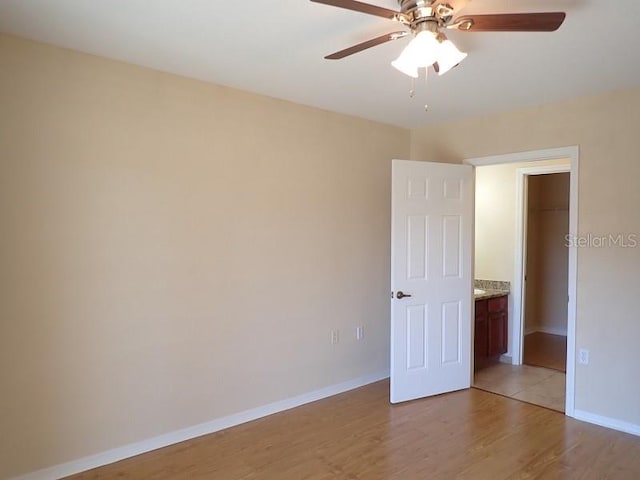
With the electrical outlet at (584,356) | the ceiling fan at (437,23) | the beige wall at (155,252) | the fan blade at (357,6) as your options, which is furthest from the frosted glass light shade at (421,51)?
the electrical outlet at (584,356)

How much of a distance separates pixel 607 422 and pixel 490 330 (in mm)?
1432

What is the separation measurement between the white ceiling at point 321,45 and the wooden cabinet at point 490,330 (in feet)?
6.95

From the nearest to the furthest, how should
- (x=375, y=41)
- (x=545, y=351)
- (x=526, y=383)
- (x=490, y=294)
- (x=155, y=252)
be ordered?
(x=375, y=41), (x=155, y=252), (x=526, y=383), (x=490, y=294), (x=545, y=351)

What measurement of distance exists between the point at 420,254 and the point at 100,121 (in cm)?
261

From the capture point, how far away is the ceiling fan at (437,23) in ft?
5.48

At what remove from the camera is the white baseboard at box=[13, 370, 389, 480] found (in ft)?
8.37

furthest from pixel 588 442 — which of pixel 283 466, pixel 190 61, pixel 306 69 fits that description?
pixel 190 61

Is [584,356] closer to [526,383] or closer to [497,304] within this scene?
[526,383]

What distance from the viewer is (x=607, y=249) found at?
10.7 feet

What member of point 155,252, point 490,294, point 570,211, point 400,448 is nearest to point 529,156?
point 570,211

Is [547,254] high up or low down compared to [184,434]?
up

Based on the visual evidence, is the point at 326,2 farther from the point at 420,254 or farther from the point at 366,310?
the point at 366,310

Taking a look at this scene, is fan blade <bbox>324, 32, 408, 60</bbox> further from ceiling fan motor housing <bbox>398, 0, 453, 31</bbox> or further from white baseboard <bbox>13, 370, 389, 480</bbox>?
white baseboard <bbox>13, 370, 389, 480</bbox>

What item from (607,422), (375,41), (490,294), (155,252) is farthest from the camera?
(490,294)
